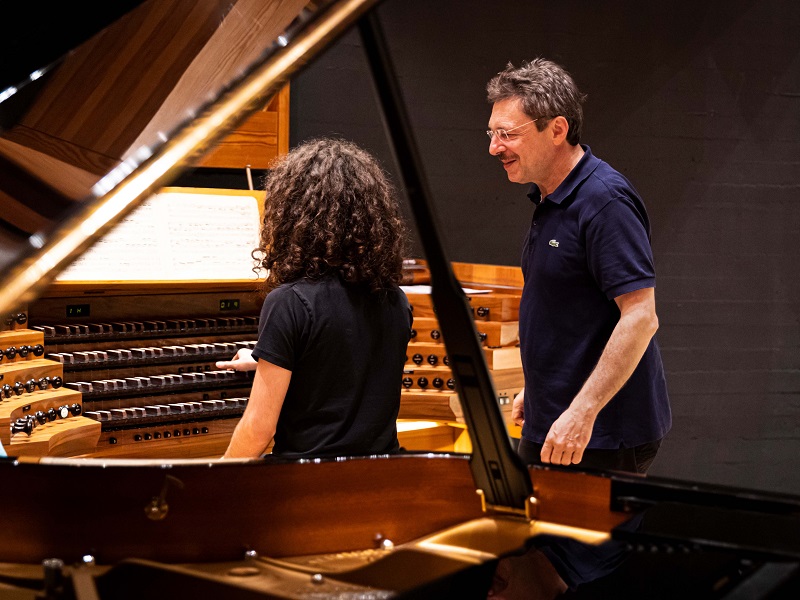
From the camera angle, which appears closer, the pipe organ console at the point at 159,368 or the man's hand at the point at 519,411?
the man's hand at the point at 519,411

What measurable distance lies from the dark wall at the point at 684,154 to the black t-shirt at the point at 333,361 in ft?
11.1

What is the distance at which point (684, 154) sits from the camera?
6.09m

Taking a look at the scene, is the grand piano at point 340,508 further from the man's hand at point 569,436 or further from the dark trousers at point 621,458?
the dark trousers at point 621,458

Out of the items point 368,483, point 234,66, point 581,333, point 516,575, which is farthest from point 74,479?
point 234,66

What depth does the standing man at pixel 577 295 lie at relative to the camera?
2.83 meters

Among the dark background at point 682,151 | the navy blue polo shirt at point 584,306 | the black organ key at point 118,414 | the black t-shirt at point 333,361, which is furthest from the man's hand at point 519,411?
the dark background at point 682,151

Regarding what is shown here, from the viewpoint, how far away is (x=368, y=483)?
7.28 feet

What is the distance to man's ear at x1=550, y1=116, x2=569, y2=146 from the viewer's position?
3.13 meters

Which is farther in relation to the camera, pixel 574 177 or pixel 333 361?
pixel 574 177

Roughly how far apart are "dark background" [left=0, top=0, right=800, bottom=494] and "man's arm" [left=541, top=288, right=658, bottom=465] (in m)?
3.23

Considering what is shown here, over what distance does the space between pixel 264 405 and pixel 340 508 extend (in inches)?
17.9

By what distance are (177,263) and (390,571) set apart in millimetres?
2507

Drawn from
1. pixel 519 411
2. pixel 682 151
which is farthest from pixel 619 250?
pixel 682 151

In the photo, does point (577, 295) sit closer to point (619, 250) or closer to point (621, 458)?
point (619, 250)
